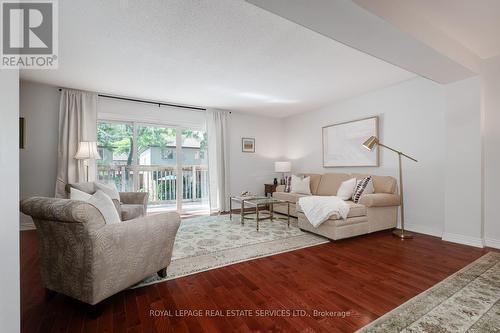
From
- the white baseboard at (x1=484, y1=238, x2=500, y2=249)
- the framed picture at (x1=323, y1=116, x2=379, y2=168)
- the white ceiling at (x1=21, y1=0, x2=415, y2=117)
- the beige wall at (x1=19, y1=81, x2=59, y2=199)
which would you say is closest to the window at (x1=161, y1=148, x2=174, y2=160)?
the white ceiling at (x1=21, y1=0, x2=415, y2=117)

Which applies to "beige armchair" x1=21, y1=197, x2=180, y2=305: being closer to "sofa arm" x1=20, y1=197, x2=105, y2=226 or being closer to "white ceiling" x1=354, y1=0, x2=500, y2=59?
"sofa arm" x1=20, y1=197, x2=105, y2=226

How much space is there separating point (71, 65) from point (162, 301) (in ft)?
10.6

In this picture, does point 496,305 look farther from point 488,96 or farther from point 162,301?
point 488,96

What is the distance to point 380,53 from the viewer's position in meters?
2.19

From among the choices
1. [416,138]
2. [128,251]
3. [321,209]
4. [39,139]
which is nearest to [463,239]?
[416,138]

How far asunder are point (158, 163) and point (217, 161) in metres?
1.29

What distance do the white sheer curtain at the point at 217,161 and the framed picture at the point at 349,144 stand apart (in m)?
2.30

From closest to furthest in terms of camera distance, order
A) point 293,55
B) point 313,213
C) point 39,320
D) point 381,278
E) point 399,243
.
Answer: point 39,320 < point 381,278 < point 293,55 < point 399,243 < point 313,213

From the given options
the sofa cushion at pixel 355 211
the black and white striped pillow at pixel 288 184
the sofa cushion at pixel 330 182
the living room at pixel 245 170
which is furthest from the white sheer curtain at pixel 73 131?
the sofa cushion at pixel 330 182

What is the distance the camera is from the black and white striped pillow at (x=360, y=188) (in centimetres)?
359

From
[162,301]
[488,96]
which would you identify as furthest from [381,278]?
[488,96]

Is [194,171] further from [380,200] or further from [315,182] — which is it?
[380,200]
